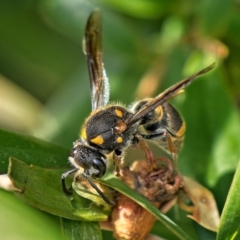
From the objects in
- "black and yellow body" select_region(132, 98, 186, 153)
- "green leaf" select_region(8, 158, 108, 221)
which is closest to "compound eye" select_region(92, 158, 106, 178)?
"green leaf" select_region(8, 158, 108, 221)

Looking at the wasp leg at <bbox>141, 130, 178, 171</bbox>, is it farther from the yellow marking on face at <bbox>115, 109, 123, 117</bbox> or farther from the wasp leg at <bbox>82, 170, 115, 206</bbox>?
the wasp leg at <bbox>82, 170, 115, 206</bbox>

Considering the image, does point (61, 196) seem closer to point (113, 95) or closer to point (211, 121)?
point (211, 121)

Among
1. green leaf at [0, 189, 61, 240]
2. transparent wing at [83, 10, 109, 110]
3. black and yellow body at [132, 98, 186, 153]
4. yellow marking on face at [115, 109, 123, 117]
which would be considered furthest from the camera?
transparent wing at [83, 10, 109, 110]

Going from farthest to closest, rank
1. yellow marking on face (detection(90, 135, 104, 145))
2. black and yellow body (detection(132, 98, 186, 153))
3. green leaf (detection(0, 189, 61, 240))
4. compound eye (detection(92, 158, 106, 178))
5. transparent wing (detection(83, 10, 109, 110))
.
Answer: transparent wing (detection(83, 10, 109, 110))
black and yellow body (detection(132, 98, 186, 153))
yellow marking on face (detection(90, 135, 104, 145))
compound eye (detection(92, 158, 106, 178))
green leaf (detection(0, 189, 61, 240))

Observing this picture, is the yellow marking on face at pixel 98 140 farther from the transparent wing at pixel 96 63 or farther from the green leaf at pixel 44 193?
the transparent wing at pixel 96 63

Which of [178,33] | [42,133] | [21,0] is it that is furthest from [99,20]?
[21,0]

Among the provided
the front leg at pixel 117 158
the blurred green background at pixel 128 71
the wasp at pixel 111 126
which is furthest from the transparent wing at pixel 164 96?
the blurred green background at pixel 128 71

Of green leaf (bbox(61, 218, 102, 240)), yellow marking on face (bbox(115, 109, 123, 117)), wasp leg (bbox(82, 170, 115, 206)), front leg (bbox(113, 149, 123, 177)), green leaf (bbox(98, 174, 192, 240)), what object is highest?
yellow marking on face (bbox(115, 109, 123, 117))

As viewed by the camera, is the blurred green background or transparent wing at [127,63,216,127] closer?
transparent wing at [127,63,216,127]
